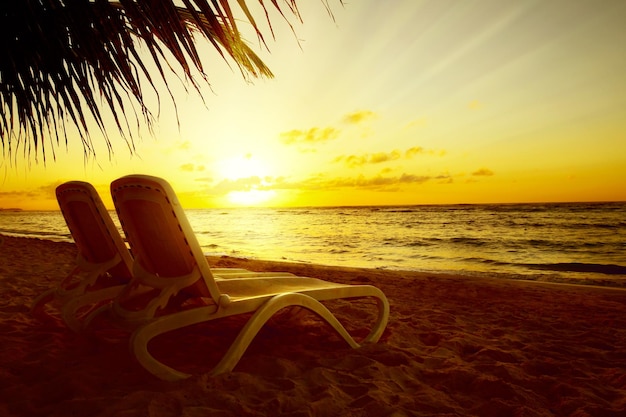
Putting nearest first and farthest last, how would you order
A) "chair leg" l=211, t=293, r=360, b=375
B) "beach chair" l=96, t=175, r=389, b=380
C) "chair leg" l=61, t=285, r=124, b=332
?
1. "beach chair" l=96, t=175, r=389, b=380
2. "chair leg" l=211, t=293, r=360, b=375
3. "chair leg" l=61, t=285, r=124, b=332

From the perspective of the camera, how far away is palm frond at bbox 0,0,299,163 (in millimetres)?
1911

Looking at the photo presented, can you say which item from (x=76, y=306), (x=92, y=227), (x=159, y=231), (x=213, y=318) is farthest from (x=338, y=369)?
(x=92, y=227)

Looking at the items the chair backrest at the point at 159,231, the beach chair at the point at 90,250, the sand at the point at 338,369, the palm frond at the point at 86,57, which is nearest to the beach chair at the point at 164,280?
the chair backrest at the point at 159,231

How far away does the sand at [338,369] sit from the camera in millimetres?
2018

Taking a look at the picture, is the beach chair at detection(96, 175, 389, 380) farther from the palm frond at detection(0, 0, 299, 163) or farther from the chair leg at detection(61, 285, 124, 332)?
the chair leg at detection(61, 285, 124, 332)

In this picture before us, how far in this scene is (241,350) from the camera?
2.25 metres

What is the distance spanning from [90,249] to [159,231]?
127 centimetres

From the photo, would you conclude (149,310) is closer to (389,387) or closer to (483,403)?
(389,387)

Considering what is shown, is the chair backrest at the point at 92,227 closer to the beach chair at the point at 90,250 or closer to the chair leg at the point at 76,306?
the beach chair at the point at 90,250

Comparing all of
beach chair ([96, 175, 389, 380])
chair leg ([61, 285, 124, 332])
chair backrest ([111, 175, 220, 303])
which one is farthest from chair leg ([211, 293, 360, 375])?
chair leg ([61, 285, 124, 332])

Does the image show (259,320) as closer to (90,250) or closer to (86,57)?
(90,250)

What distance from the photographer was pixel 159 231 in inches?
85.5

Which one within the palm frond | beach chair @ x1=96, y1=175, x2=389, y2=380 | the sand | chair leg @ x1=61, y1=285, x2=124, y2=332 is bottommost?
the sand

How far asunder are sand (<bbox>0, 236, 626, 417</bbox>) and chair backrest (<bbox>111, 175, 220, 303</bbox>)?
64cm
